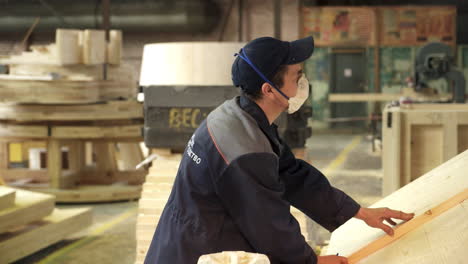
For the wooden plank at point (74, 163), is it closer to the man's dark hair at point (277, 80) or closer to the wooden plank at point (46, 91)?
the wooden plank at point (46, 91)

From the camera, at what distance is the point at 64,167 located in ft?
30.7

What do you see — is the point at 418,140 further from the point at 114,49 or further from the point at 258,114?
the point at 114,49

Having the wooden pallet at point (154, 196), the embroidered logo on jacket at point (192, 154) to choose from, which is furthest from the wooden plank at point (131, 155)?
the embroidered logo on jacket at point (192, 154)

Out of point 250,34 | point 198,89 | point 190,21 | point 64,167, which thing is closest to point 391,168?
point 198,89

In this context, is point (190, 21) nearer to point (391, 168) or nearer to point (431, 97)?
point (431, 97)

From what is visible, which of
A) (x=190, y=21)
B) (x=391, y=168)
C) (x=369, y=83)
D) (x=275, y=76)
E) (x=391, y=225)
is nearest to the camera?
(x=275, y=76)

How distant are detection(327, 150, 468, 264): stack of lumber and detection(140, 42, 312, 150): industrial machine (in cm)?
182

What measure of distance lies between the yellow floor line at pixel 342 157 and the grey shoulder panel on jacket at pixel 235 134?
698cm

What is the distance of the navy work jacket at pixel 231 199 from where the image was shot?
2.16 meters

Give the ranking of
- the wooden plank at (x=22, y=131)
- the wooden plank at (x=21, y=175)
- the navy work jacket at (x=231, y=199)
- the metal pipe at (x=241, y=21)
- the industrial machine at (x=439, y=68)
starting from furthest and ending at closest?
the metal pipe at (x=241, y=21) < the wooden plank at (x=21, y=175) < the wooden plank at (x=22, y=131) < the industrial machine at (x=439, y=68) < the navy work jacket at (x=231, y=199)

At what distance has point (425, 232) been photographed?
2.36m

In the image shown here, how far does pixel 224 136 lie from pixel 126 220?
5138 mm

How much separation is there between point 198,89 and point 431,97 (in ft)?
15.7

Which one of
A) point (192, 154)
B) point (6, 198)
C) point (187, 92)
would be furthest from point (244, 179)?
point (6, 198)
